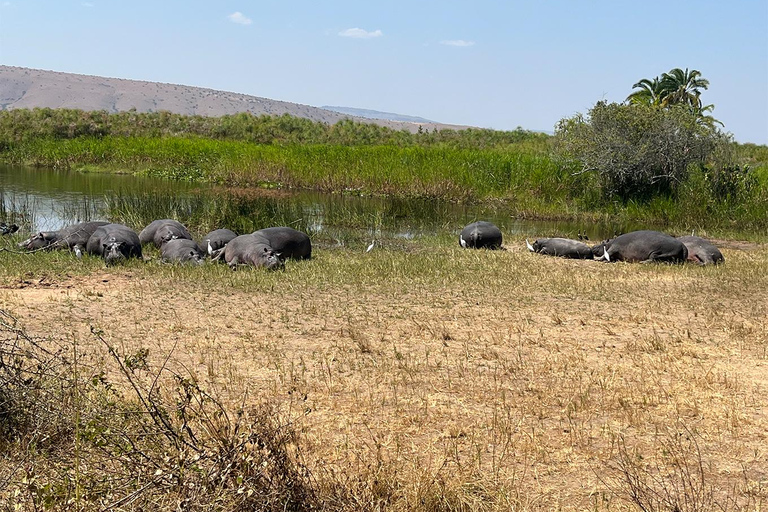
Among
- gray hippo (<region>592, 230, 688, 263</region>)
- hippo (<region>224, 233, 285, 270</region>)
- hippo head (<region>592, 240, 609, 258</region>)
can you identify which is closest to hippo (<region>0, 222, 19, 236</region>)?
hippo (<region>224, 233, 285, 270</region>)

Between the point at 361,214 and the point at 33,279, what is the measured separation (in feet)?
32.7

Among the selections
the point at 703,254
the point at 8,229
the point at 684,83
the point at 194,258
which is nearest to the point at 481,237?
the point at 703,254

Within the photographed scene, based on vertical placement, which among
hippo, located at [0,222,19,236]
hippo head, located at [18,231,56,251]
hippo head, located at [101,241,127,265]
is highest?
hippo head, located at [101,241,127,265]

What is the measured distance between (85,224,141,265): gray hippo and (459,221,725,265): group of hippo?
19.6ft

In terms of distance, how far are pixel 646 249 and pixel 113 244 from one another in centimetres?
834

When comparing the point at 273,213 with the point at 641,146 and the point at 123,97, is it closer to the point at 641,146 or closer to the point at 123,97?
the point at 641,146

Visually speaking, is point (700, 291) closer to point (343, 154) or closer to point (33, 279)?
point (33, 279)

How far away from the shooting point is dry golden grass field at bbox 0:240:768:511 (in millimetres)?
4406

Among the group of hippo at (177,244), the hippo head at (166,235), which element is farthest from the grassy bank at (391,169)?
the hippo head at (166,235)

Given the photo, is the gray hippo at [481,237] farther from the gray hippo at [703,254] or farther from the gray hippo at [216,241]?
the gray hippo at [216,241]

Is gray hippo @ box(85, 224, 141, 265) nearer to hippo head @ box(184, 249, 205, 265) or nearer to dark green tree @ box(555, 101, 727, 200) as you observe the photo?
hippo head @ box(184, 249, 205, 265)

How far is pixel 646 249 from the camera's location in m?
13.2

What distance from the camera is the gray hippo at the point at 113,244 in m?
11.2

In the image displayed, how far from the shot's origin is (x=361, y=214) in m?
19.0
